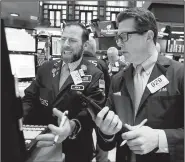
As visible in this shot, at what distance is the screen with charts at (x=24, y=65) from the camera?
8.41 ft

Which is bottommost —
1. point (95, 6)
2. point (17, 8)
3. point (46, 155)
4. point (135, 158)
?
point (135, 158)

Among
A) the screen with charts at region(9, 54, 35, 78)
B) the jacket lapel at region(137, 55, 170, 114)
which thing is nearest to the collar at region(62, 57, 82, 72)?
the jacket lapel at region(137, 55, 170, 114)

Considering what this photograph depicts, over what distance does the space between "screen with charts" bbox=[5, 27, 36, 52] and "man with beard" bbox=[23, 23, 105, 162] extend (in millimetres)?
804

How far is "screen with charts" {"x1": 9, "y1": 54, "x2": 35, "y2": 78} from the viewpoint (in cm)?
256

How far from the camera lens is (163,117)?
1.20 meters

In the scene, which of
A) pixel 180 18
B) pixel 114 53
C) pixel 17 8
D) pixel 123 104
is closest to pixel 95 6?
pixel 180 18

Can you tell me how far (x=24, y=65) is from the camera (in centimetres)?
266

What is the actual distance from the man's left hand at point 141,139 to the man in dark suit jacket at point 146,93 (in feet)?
0.31

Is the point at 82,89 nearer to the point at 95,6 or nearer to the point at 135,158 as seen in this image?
the point at 135,158

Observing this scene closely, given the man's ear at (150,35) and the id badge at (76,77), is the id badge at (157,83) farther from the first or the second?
→ the id badge at (76,77)

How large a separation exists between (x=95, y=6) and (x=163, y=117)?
25.2 feet

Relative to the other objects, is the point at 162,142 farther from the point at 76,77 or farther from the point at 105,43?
the point at 105,43

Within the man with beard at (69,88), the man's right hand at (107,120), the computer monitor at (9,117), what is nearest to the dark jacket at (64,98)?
the man with beard at (69,88)

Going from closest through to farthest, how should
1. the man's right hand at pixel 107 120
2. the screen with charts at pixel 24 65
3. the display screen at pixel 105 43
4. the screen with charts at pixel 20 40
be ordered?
the man's right hand at pixel 107 120
the screen with charts at pixel 20 40
the screen with charts at pixel 24 65
the display screen at pixel 105 43
